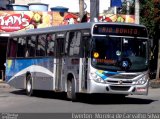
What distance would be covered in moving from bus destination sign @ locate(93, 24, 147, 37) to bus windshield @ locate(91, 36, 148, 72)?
0.20 meters

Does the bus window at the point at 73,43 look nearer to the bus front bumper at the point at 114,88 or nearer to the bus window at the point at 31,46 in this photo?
the bus front bumper at the point at 114,88

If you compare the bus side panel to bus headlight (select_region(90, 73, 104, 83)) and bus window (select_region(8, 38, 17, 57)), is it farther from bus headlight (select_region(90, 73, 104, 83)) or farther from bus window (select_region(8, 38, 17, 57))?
bus headlight (select_region(90, 73, 104, 83))

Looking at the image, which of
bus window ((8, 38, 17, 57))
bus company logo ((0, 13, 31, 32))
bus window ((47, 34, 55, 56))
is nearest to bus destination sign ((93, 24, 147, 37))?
bus window ((47, 34, 55, 56))

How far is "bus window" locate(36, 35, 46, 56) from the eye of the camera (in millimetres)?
23250

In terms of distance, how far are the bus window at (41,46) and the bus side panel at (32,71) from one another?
0.31m

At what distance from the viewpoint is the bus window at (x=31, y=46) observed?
24212 mm

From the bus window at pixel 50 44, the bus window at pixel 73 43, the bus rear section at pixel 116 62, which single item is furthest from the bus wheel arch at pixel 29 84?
the bus rear section at pixel 116 62

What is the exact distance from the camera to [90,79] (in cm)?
1930

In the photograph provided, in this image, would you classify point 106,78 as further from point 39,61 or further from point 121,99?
point 39,61

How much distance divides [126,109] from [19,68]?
9.32m

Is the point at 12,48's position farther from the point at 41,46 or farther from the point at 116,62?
the point at 116,62

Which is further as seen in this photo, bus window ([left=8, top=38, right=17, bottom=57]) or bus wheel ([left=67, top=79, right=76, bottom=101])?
bus window ([left=8, top=38, right=17, bottom=57])

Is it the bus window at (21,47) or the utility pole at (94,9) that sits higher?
the utility pole at (94,9)

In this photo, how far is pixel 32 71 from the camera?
962 inches
